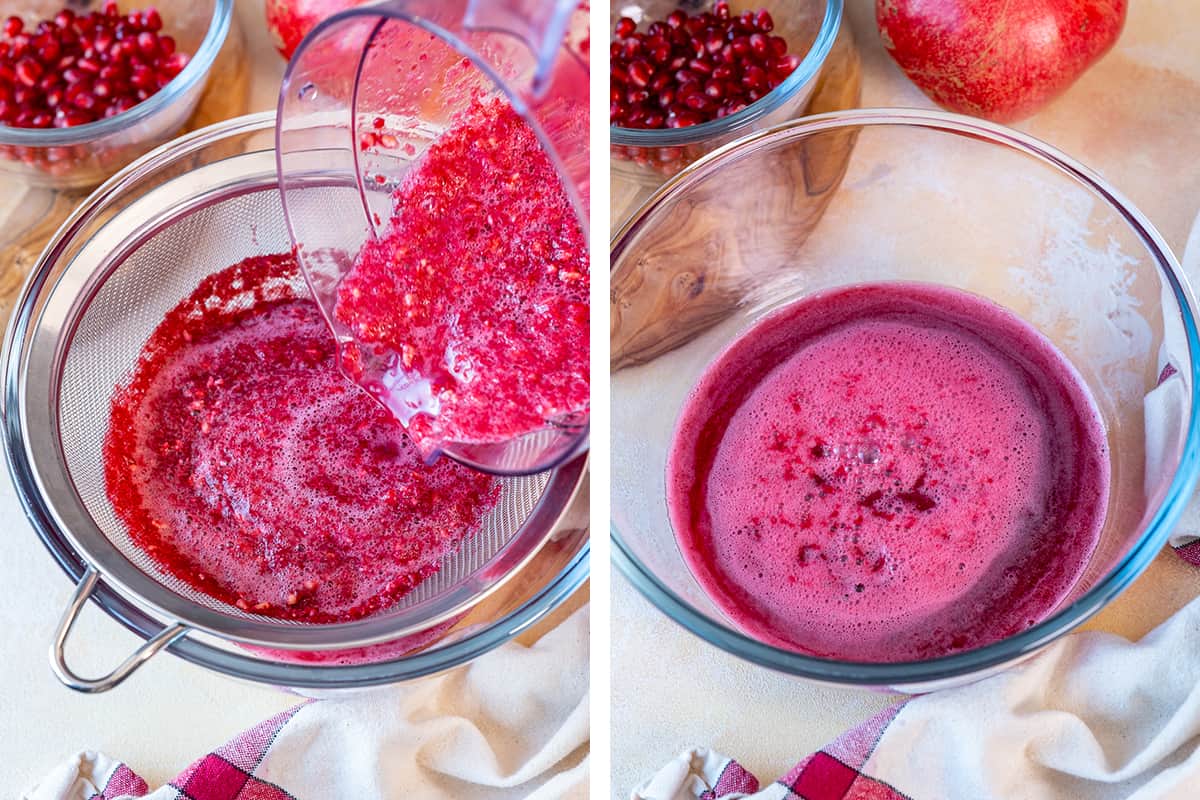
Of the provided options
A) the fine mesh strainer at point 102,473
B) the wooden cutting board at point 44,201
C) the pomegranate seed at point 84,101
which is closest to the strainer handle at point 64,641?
the fine mesh strainer at point 102,473

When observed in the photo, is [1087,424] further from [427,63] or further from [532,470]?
[427,63]

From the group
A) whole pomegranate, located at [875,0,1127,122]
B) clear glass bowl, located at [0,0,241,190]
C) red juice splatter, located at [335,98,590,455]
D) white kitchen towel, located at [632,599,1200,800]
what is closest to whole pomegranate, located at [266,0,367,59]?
clear glass bowl, located at [0,0,241,190]

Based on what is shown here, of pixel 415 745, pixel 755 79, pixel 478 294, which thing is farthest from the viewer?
pixel 755 79

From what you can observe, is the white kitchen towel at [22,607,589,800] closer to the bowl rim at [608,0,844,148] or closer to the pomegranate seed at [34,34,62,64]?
the bowl rim at [608,0,844,148]

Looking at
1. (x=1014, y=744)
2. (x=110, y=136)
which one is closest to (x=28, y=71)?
(x=110, y=136)

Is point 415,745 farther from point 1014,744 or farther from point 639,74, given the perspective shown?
point 639,74

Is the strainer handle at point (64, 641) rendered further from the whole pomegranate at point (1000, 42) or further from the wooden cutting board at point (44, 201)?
the whole pomegranate at point (1000, 42)

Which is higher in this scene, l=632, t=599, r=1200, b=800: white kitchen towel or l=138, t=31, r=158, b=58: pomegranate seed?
l=138, t=31, r=158, b=58: pomegranate seed
